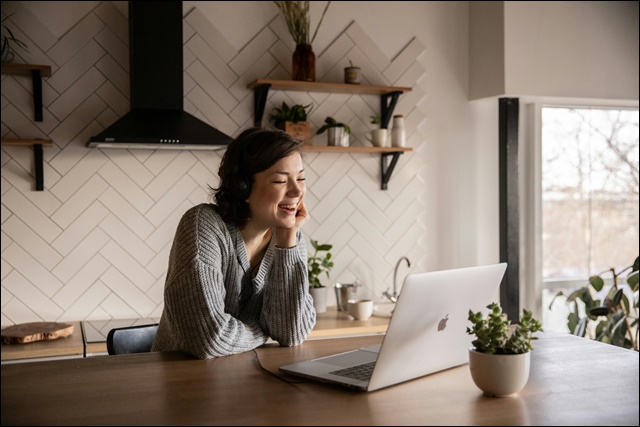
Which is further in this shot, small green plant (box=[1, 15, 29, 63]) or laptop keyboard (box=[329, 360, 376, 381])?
small green plant (box=[1, 15, 29, 63])

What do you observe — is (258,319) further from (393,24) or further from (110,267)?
(393,24)

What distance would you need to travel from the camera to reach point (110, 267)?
344 centimetres

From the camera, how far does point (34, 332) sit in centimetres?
294

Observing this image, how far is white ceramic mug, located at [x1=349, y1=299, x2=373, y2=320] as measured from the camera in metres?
3.40

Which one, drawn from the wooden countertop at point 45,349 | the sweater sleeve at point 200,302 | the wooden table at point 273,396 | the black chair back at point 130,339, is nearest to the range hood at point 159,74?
the wooden countertop at point 45,349

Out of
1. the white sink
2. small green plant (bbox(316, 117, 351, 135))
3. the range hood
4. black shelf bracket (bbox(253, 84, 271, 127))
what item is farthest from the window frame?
the range hood

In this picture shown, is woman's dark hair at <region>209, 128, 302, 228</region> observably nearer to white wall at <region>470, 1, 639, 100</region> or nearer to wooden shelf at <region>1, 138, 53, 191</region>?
wooden shelf at <region>1, 138, 53, 191</region>

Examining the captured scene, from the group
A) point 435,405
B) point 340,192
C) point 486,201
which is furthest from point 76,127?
point 435,405

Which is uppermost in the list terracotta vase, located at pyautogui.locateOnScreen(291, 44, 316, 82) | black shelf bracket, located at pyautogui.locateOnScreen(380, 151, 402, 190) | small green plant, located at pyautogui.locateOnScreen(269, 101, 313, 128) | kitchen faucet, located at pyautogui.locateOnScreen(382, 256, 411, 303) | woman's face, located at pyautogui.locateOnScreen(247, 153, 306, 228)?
terracotta vase, located at pyautogui.locateOnScreen(291, 44, 316, 82)

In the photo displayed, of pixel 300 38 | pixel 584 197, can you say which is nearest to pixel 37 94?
pixel 300 38

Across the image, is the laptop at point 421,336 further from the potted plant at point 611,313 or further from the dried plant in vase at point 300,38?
the potted plant at point 611,313

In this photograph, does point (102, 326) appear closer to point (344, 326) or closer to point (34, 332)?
point (34, 332)

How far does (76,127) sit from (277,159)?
1.61m

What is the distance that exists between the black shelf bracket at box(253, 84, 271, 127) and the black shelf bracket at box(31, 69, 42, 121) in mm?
1013
